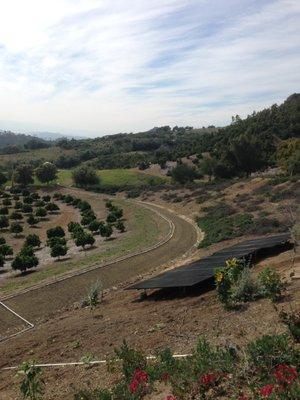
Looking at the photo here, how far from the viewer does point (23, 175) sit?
91.9m

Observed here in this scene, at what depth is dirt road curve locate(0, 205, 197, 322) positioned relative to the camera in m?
22.4

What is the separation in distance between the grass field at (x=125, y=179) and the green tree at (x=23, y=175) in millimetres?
7385

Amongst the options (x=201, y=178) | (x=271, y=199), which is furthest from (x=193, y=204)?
(x=201, y=178)

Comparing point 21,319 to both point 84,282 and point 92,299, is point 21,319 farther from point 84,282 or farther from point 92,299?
point 84,282

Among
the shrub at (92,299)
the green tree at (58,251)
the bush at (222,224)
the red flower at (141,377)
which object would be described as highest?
the red flower at (141,377)

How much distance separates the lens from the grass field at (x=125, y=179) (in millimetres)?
89188

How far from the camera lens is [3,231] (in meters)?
56.4

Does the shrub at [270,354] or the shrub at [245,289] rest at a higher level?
the shrub at [270,354]

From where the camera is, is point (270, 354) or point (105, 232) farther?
point (105, 232)

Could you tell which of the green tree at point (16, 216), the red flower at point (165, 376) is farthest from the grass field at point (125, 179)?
the red flower at point (165, 376)

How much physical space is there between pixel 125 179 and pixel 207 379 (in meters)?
84.5

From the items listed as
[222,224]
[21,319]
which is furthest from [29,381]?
[222,224]

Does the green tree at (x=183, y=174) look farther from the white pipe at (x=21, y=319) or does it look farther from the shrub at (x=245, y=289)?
the shrub at (x=245, y=289)

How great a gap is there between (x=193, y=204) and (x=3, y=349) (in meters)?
42.5
